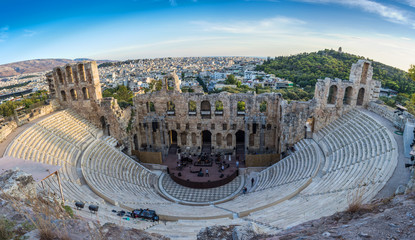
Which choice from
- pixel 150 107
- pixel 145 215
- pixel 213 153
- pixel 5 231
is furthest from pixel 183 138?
pixel 5 231

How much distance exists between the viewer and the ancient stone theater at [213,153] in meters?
13.7

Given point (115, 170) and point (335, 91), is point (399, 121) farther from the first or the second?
point (115, 170)

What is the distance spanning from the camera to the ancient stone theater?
1373cm

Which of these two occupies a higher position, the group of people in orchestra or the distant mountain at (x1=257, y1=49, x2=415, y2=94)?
the distant mountain at (x1=257, y1=49, x2=415, y2=94)

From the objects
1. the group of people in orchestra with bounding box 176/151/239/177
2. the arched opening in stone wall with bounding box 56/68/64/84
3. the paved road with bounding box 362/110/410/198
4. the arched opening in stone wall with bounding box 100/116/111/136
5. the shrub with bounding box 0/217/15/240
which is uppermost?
the arched opening in stone wall with bounding box 56/68/64/84

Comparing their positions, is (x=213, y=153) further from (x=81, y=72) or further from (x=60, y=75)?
(x=60, y=75)

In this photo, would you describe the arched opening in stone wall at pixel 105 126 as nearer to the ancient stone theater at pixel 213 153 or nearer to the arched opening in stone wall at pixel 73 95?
the ancient stone theater at pixel 213 153

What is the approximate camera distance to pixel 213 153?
28.5m

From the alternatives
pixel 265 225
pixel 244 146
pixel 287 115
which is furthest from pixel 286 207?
pixel 244 146

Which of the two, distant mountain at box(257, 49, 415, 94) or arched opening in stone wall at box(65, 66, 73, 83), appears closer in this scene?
arched opening in stone wall at box(65, 66, 73, 83)

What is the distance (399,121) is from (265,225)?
13.9 metres

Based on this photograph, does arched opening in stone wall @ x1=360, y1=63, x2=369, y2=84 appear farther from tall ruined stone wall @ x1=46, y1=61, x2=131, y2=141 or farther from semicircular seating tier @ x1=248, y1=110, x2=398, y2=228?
tall ruined stone wall @ x1=46, y1=61, x2=131, y2=141

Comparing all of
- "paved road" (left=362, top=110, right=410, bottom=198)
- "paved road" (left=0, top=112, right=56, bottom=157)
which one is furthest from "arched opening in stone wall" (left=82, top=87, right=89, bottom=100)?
"paved road" (left=362, top=110, right=410, bottom=198)

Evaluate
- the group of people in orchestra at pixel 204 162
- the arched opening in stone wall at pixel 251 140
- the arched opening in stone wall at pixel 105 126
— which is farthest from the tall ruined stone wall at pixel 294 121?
the arched opening in stone wall at pixel 105 126
